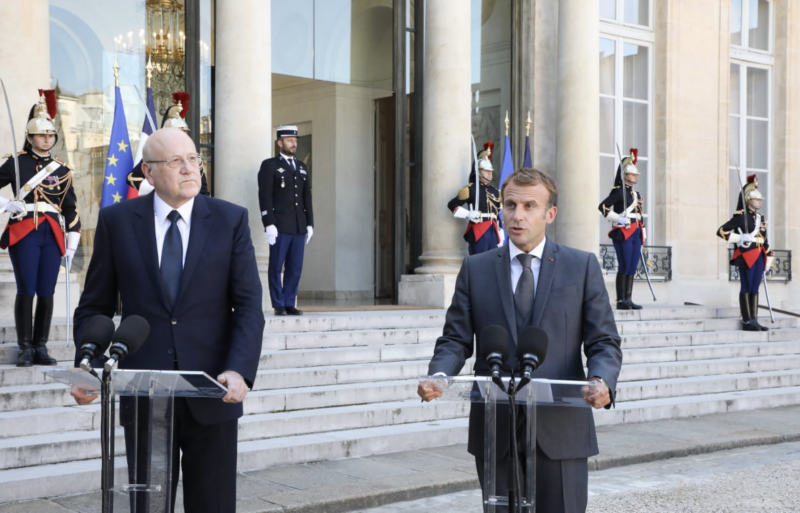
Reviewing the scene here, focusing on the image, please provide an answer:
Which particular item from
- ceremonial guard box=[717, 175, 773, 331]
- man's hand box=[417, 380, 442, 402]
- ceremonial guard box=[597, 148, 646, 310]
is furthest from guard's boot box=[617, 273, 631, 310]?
man's hand box=[417, 380, 442, 402]

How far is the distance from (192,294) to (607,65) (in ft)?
46.1

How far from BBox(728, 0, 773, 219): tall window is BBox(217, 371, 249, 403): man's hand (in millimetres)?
15973

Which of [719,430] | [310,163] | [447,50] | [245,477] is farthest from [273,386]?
[310,163]

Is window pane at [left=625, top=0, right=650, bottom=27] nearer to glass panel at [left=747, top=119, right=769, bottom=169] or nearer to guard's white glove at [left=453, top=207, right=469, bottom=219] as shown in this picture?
glass panel at [left=747, top=119, right=769, bottom=169]

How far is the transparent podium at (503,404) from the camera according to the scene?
10.2 feet

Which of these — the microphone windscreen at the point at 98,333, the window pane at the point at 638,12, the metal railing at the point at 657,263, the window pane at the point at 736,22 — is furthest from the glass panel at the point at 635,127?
the microphone windscreen at the point at 98,333

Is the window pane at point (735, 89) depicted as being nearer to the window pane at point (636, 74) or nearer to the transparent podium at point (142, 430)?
the window pane at point (636, 74)

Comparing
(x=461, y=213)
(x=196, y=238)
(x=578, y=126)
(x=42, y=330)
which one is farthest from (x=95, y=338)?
(x=578, y=126)

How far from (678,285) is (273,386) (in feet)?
32.8

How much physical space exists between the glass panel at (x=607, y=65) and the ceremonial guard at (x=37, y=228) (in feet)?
34.1

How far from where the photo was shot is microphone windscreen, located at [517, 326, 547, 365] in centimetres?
295

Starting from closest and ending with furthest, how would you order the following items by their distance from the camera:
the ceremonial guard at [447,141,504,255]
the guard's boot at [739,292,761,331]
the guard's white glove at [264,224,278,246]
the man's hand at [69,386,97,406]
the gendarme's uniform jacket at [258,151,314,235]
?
the man's hand at [69,386,97,406] < the guard's white glove at [264,224,278,246] < the gendarme's uniform jacket at [258,151,314,235] < the ceremonial guard at [447,141,504,255] < the guard's boot at [739,292,761,331]

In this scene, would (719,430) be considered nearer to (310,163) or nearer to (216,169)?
(216,169)

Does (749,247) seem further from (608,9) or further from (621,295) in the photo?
(608,9)
